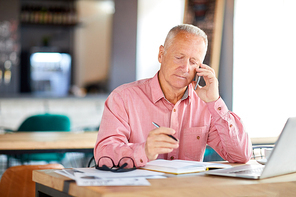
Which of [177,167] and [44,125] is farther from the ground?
[177,167]

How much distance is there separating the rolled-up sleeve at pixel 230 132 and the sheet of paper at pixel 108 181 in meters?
0.73

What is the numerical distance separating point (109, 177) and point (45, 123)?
2988 millimetres

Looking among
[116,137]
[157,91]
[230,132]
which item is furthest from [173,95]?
[116,137]

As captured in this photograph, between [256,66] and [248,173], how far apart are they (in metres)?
3.23

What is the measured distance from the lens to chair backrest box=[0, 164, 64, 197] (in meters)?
1.86

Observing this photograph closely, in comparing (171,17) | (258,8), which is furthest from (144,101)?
(171,17)

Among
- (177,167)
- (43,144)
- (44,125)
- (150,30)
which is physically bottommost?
(44,125)

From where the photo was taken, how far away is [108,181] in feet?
3.52

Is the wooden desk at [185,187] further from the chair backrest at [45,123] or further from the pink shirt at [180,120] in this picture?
the chair backrest at [45,123]

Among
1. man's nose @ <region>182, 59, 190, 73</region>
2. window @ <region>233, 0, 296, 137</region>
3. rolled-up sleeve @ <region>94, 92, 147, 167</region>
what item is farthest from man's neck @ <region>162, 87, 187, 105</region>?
window @ <region>233, 0, 296, 137</region>

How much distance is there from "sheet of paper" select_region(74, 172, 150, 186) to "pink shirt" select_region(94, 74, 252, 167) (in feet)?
1.51

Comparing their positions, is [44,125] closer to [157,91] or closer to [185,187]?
[157,91]

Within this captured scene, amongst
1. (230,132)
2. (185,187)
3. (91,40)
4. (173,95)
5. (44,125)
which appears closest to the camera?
(185,187)

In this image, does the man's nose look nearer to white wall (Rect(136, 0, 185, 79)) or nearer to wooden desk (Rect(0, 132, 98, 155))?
wooden desk (Rect(0, 132, 98, 155))
